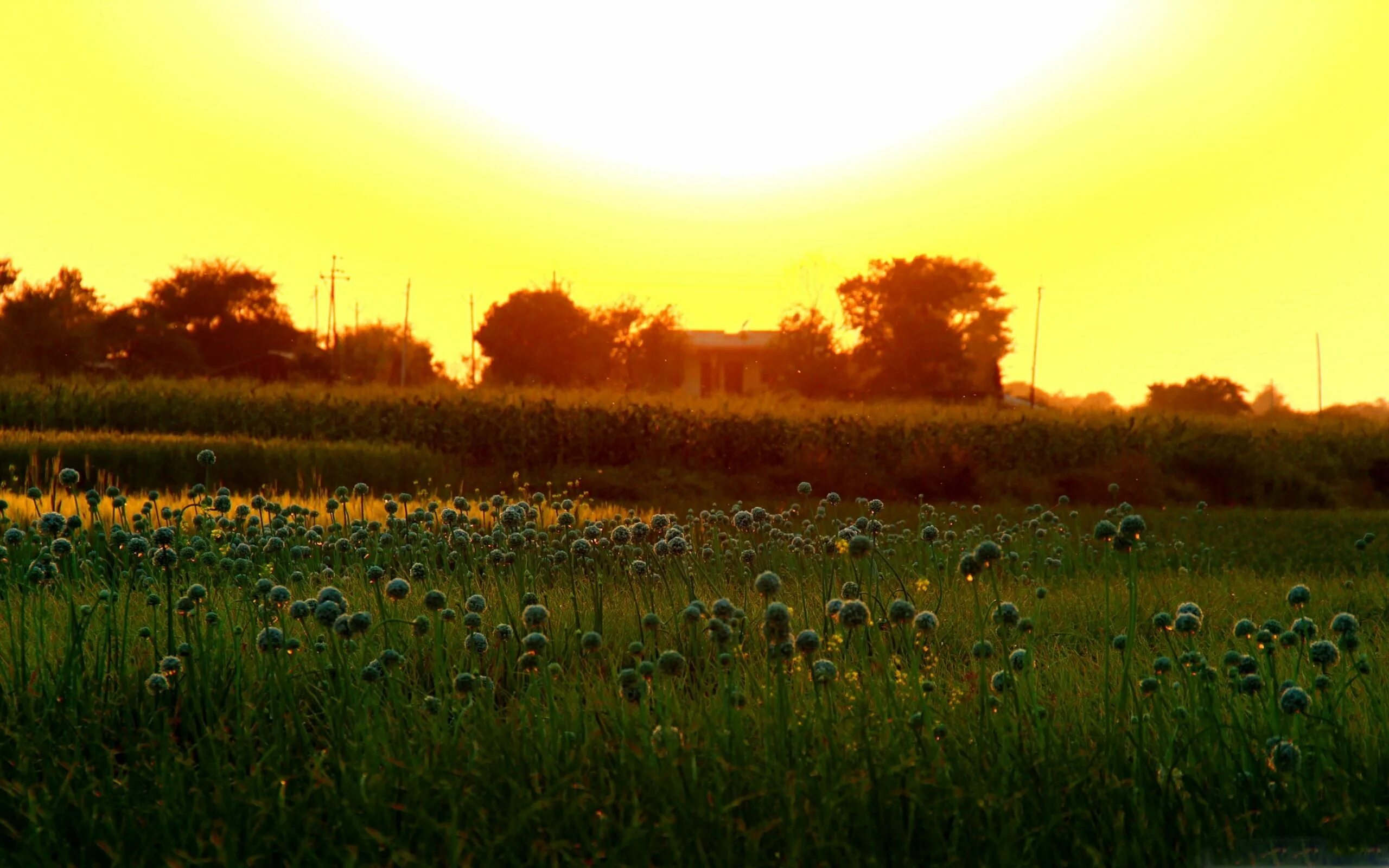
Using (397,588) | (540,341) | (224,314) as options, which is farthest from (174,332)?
(397,588)

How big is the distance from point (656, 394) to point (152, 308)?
45.7m

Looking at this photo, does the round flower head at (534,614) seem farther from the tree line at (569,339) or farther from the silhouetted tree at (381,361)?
the silhouetted tree at (381,361)

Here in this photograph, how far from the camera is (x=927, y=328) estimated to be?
5753cm

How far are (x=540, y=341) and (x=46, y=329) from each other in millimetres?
24097

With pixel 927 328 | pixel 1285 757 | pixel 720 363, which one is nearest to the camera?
pixel 1285 757

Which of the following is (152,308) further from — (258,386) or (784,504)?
(784,504)

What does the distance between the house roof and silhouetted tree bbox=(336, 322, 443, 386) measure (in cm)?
1699

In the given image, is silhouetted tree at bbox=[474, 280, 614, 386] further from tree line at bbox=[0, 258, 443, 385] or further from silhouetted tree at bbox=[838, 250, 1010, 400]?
silhouetted tree at bbox=[838, 250, 1010, 400]

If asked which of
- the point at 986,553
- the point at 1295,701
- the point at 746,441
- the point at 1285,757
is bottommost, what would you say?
the point at 1285,757

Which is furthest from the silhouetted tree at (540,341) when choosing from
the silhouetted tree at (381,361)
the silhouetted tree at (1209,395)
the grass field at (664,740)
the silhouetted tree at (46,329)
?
the grass field at (664,740)

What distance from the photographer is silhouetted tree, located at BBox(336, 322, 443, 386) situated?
258 feet

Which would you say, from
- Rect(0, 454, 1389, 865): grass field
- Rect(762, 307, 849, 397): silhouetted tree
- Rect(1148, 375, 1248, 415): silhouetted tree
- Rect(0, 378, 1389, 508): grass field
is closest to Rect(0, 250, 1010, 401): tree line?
Rect(762, 307, 849, 397): silhouetted tree

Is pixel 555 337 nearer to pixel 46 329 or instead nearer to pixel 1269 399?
pixel 46 329

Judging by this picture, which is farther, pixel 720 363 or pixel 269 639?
pixel 720 363
